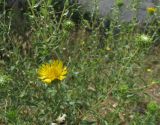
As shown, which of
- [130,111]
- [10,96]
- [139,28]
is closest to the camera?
[10,96]

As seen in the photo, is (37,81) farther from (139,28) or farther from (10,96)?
(139,28)

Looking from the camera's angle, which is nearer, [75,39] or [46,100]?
[46,100]

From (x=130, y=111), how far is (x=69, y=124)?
27.6 inches

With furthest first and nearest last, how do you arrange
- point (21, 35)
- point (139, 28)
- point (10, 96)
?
point (139, 28) < point (21, 35) < point (10, 96)

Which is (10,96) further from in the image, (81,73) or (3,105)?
(81,73)

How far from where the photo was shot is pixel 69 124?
9.23 ft

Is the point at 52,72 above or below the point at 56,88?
above

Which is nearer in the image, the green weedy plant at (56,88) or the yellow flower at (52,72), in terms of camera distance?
the yellow flower at (52,72)

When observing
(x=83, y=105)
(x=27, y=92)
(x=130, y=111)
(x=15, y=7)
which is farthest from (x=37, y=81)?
(x=15, y=7)

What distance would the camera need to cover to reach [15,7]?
4.31 m

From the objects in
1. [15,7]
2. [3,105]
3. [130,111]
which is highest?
[15,7]

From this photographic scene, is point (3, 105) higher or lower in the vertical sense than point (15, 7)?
lower

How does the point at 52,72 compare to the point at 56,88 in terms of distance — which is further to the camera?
the point at 56,88

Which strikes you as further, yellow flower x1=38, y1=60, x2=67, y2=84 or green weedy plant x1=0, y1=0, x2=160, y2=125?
green weedy plant x1=0, y1=0, x2=160, y2=125
